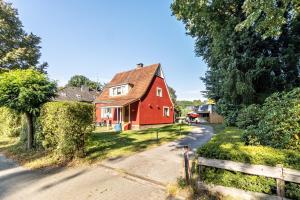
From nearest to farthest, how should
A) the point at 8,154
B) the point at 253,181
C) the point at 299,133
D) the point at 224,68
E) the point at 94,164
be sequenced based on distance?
the point at 253,181 < the point at 299,133 < the point at 94,164 < the point at 8,154 < the point at 224,68

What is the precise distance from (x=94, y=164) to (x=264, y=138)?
20.0ft

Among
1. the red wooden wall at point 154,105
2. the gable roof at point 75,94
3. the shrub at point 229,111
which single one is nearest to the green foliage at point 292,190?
the shrub at point 229,111

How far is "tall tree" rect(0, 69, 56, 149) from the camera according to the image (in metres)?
9.11

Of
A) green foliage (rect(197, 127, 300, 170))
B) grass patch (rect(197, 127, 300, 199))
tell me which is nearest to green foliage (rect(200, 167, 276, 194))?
grass patch (rect(197, 127, 300, 199))

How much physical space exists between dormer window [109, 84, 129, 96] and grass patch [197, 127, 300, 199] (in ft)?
64.1

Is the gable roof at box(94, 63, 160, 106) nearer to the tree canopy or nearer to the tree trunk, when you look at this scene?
the tree trunk

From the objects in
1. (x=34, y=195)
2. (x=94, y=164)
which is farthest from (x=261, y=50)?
(x=34, y=195)

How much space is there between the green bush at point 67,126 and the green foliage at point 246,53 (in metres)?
6.95

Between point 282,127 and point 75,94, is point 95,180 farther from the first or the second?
point 75,94

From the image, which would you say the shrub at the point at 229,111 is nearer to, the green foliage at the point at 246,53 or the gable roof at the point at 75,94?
the green foliage at the point at 246,53

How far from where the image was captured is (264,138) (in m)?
5.36

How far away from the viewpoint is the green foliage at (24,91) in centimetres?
910

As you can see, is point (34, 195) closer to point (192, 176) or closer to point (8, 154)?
point (192, 176)

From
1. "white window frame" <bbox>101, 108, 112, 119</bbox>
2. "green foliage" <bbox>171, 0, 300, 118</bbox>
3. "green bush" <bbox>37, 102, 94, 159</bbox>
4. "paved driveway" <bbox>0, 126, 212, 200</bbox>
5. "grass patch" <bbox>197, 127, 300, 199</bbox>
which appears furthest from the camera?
"white window frame" <bbox>101, 108, 112, 119</bbox>
